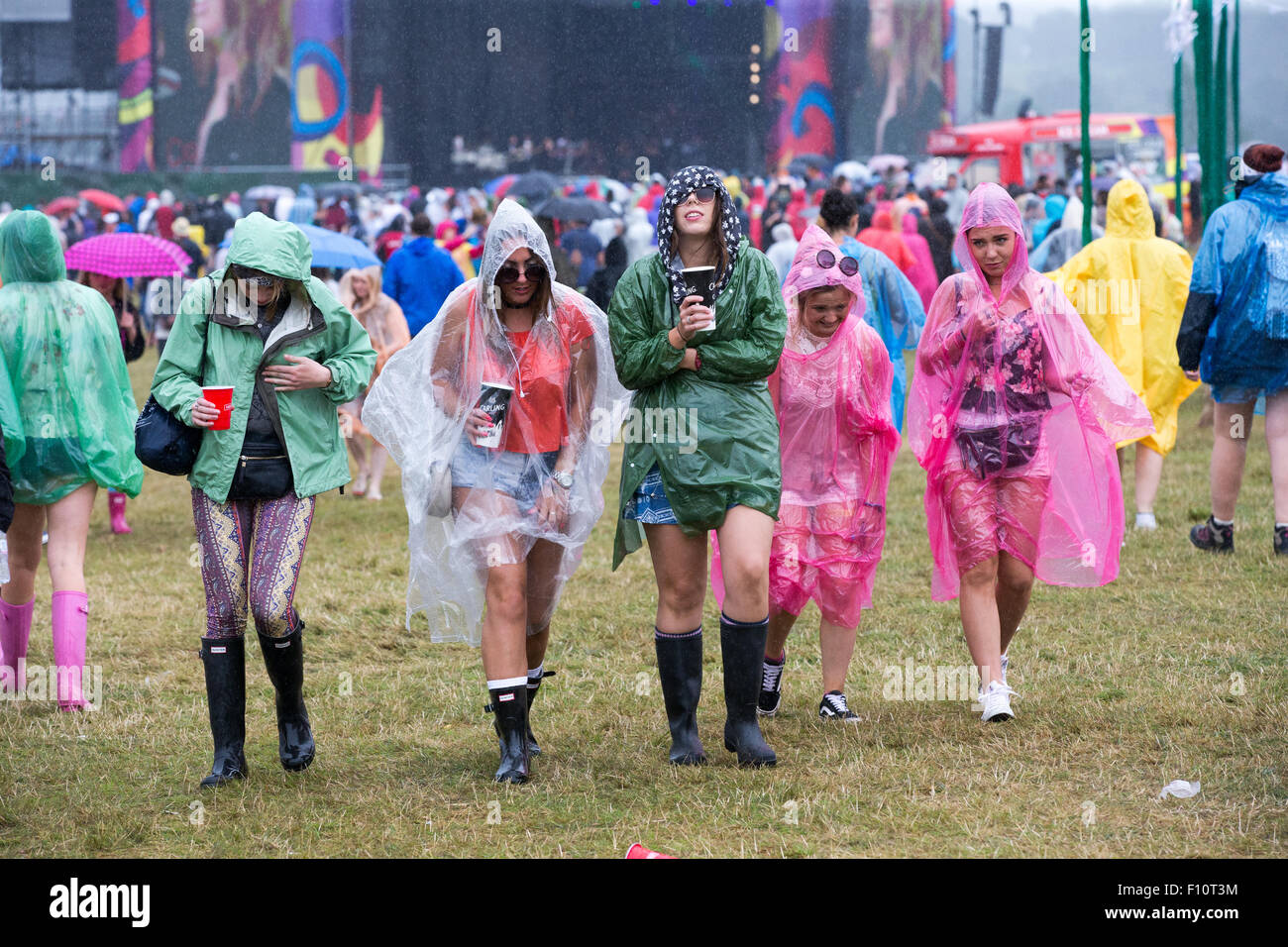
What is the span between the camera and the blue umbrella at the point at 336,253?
8.83 m

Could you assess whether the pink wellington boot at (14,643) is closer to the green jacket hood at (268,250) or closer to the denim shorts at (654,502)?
the green jacket hood at (268,250)

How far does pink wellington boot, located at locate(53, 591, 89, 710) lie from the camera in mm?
5250

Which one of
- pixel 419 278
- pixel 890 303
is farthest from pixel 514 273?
pixel 419 278

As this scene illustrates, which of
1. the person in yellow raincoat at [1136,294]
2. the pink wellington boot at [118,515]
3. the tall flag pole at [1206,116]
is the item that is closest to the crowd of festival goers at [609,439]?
the person in yellow raincoat at [1136,294]

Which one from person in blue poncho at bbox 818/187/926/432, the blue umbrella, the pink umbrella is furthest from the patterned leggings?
the blue umbrella

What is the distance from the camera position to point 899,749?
4.47 meters

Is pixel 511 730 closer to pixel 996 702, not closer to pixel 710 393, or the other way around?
pixel 710 393

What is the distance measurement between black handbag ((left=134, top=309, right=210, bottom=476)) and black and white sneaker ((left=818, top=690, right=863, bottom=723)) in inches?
83.0

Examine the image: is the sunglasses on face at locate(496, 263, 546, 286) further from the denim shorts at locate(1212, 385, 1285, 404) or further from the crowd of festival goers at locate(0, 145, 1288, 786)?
the denim shorts at locate(1212, 385, 1285, 404)

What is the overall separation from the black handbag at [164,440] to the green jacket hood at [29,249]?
1.38m

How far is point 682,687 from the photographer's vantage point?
4.35 meters

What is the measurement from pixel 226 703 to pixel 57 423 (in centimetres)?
146

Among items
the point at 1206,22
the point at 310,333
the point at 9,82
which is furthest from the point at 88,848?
the point at 9,82

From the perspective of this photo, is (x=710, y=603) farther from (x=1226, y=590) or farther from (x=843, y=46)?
(x=843, y=46)
